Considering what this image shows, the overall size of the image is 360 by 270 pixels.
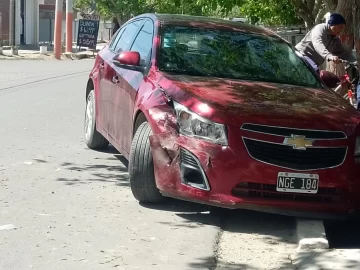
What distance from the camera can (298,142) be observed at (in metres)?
6.53

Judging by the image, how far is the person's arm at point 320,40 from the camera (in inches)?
388

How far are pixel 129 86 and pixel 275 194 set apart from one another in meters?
2.12

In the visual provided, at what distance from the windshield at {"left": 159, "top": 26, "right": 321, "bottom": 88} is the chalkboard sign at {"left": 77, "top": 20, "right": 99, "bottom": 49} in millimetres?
31825

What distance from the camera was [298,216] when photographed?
22.0 feet

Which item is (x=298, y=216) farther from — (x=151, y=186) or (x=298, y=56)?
(x=298, y=56)

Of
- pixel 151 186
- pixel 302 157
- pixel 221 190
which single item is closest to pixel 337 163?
pixel 302 157

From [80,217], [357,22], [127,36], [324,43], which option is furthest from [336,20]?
[80,217]

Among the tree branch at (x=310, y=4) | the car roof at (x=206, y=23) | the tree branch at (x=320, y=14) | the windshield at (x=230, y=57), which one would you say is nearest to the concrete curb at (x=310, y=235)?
the windshield at (x=230, y=57)

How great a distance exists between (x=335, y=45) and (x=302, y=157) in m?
4.25

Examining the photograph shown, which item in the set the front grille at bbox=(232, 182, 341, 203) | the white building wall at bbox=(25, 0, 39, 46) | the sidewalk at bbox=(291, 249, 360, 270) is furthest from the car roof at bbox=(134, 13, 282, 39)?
the white building wall at bbox=(25, 0, 39, 46)

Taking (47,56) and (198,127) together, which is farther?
(47,56)

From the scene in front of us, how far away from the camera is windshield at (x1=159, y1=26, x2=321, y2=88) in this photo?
25.5 ft

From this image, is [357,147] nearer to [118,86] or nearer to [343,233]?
[343,233]

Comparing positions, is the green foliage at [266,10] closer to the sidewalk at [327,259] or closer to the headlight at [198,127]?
the headlight at [198,127]
